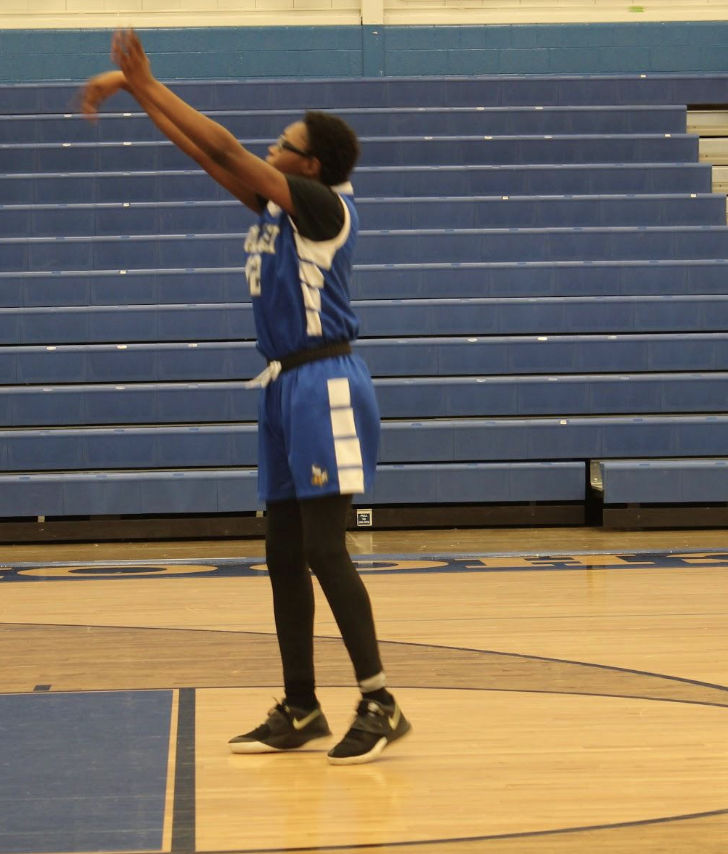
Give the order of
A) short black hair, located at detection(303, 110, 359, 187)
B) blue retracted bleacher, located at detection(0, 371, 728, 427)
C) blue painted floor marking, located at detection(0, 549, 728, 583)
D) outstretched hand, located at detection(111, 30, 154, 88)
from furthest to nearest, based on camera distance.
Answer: blue retracted bleacher, located at detection(0, 371, 728, 427) → blue painted floor marking, located at detection(0, 549, 728, 583) → short black hair, located at detection(303, 110, 359, 187) → outstretched hand, located at detection(111, 30, 154, 88)

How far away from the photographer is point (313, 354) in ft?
5.46

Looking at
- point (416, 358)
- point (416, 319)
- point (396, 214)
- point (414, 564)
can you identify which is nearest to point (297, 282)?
point (414, 564)

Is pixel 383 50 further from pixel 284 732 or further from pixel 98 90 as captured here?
pixel 284 732

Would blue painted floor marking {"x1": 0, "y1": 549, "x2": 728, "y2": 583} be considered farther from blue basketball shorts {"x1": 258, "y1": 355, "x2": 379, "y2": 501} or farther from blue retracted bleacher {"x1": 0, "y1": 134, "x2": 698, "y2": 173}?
blue retracted bleacher {"x1": 0, "y1": 134, "x2": 698, "y2": 173}

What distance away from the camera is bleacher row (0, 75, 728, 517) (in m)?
4.51

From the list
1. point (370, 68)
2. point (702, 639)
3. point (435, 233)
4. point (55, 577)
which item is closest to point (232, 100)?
point (370, 68)

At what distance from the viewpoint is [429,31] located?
21.5ft

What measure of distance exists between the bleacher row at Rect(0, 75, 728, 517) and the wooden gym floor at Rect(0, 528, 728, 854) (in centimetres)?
102

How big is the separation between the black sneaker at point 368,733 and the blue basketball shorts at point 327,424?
29cm

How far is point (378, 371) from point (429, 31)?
2.54 m

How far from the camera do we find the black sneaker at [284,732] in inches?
66.4

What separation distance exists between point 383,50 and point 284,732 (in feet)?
17.7

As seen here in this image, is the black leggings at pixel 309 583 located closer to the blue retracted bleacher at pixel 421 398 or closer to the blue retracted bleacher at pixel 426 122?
the blue retracted bleacher at pixel 421 398

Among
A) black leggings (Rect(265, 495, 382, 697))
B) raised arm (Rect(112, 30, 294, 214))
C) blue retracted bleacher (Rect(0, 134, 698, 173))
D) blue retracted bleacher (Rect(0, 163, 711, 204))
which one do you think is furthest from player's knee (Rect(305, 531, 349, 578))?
blue retracted bleacher (Rect(0, 134, 698, 173))
